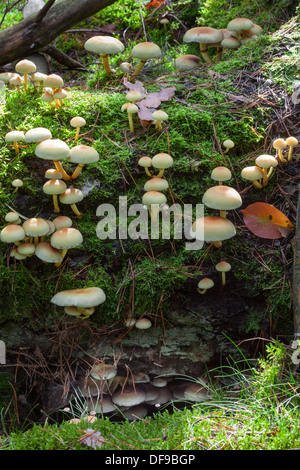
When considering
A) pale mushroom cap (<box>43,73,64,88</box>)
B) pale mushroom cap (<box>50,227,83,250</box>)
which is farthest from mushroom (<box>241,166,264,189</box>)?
pale mushroom cap (<box>43,73,64,88</box>)

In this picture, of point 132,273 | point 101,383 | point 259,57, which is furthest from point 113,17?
point 101,383

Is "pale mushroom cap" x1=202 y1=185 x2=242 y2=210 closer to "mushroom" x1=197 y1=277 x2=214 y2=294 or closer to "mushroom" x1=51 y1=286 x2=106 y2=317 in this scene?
"mushroom" x1=197 y1=277 x2=214 y2=294

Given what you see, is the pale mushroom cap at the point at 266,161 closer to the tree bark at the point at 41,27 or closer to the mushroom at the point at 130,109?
the mushroom at the point at 130,109

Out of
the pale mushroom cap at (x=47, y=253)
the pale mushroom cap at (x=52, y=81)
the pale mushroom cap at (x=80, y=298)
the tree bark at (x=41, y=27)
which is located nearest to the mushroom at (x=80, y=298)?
the pale mushroom cap at (x=80, y=298)

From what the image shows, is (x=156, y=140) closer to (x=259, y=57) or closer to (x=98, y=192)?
(x=98, y=192)

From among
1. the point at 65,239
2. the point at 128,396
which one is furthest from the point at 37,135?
the point at 128,396
